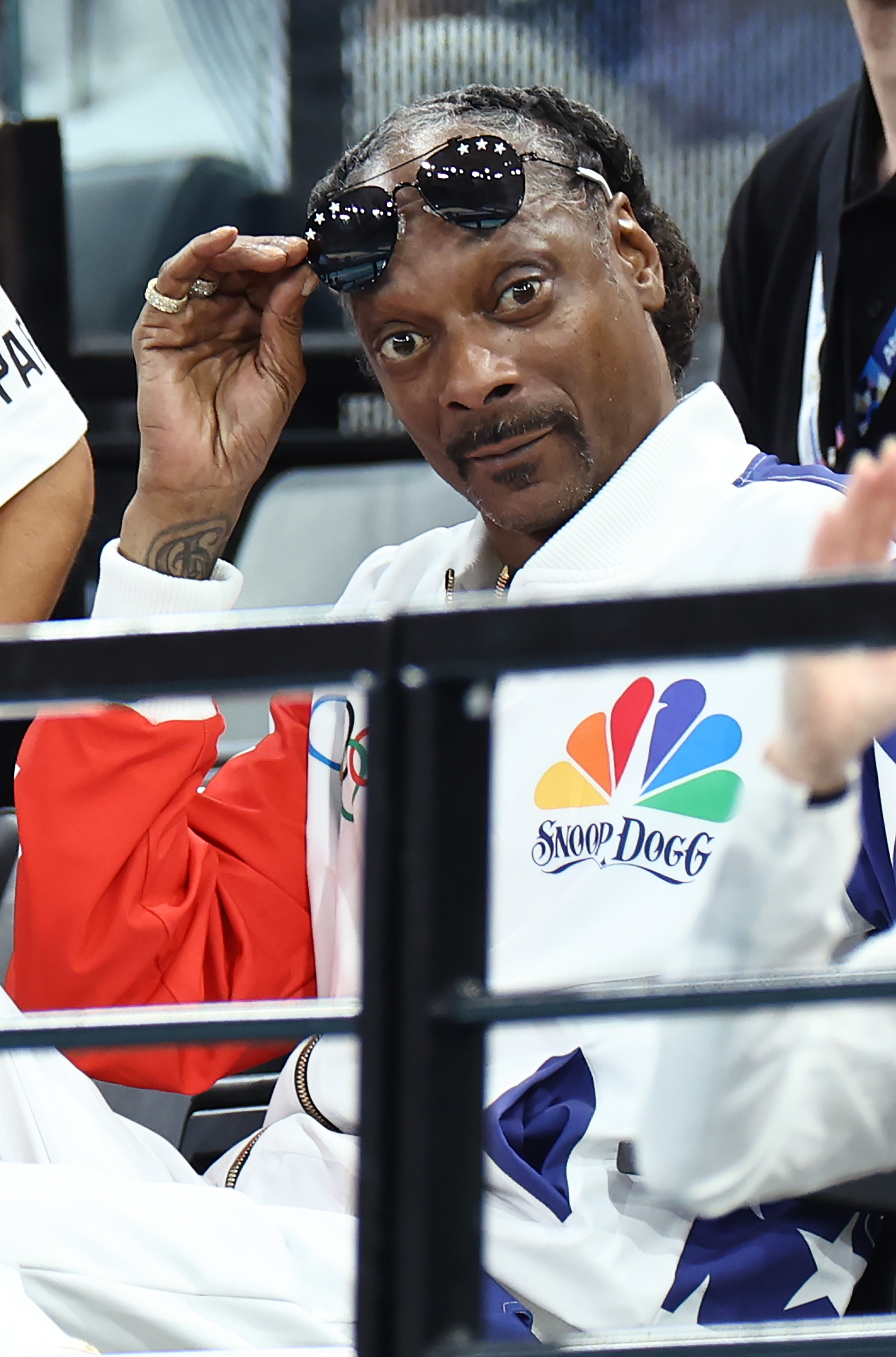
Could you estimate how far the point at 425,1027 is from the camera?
29.6 inches

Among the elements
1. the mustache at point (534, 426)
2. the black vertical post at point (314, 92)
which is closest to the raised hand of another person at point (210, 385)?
the mustache at point (534, 426)

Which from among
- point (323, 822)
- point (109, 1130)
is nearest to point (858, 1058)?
point (109, 1130)

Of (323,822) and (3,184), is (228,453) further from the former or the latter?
(3,184)

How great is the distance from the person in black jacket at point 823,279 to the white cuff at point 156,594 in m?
0.90

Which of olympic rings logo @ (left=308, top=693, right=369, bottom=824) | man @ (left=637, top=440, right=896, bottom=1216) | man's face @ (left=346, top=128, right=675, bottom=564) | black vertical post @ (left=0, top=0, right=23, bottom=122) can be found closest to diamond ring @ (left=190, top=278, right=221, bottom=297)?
man's face @ (left=346, top=128, right=675, bottom=564)

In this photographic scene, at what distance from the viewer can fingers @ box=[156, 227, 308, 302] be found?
5.96ft

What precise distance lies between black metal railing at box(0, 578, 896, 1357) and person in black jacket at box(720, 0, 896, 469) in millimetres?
1494

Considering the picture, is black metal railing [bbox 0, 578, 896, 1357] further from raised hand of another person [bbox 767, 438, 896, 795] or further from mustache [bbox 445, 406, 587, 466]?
mustache [bbox 445, 406, 587, 466]

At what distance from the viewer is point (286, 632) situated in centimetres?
77

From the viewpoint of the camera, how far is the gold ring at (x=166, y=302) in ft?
6.17

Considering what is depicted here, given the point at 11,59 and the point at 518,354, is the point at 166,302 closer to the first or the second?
the point at 518,354

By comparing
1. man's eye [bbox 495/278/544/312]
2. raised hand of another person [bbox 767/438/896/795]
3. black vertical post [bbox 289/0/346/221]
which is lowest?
raised hand of another person [bbox 767/438/896/795]

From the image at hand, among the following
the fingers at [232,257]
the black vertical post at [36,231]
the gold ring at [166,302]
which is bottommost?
the gold ring at [166,302]

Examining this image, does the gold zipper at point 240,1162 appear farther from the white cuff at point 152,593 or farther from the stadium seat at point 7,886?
the white cuff at point 152,593
